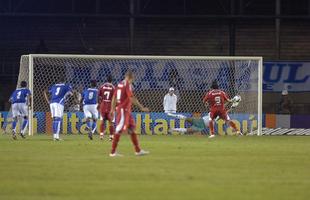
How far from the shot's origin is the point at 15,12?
44.8 m

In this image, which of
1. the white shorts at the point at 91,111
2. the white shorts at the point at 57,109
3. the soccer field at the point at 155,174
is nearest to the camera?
the soccer field at the point at 155,174

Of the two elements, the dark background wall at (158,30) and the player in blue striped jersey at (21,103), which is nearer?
the player in blue striped jersey at (21,103)

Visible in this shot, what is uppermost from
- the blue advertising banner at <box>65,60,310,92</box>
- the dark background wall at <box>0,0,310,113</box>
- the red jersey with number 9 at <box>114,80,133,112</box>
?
the dark background wall at <box>0,0,310,113</box>

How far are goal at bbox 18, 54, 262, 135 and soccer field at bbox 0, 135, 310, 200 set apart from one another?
11.5 meters

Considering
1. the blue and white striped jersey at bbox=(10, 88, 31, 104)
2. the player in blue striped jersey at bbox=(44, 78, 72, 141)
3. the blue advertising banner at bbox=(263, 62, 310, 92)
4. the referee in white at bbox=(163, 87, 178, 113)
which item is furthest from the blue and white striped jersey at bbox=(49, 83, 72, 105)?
the blue advertising banner at bbox=(263, 62, 310, 92)

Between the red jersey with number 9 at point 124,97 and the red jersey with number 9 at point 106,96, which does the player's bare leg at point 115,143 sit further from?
the red jersey with number 9 at point 106,96

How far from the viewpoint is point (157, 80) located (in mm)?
39375

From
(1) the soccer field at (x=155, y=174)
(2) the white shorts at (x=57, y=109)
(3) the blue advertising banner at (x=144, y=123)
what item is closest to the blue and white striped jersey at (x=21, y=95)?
(2) the white shorts at (x=57, y=109)

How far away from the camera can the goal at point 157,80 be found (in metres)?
34.8

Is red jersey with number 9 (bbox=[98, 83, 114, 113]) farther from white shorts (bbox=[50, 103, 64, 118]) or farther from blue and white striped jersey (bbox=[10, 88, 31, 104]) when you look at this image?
blue and white striped jersey (bbox=[10, 88, 31, 104])

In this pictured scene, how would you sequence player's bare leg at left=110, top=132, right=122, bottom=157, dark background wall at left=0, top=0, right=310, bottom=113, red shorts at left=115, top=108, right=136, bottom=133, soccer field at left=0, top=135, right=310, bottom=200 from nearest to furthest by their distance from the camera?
soccer field at left=0, top=135, right=310, bottom=200
player's bare leg at left=110, top=132, right=122, bottom=157
red shorts at left=115, top=108, right=136, bottom=133
dark background wall at left=0, top=0, right=310, bottom=113

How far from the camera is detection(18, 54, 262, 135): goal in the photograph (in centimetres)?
3478

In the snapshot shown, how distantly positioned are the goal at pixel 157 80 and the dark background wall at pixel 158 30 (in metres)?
6.86

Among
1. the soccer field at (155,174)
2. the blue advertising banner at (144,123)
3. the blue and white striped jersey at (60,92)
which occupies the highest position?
the blue and white striped jersey at (60,92)
